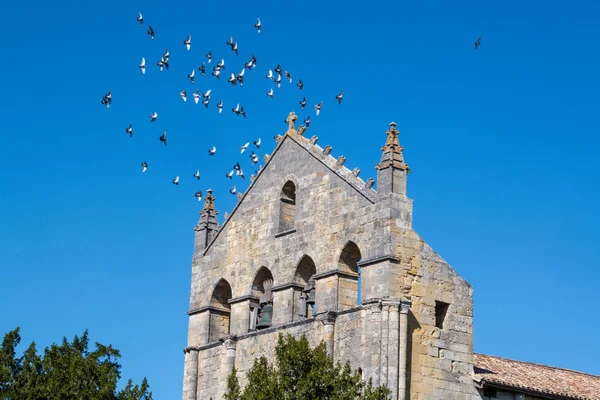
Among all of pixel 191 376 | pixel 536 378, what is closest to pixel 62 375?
pixel 191 376

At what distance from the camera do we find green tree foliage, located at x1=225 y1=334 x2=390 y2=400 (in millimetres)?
33750

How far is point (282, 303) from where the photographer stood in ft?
134

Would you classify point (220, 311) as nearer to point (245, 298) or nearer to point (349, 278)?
point (245, 298)

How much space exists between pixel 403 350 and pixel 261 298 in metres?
6.38

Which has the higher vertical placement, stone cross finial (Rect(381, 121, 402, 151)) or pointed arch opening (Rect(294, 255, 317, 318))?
stone cross finial (Rect(381, 121, 402, 151))

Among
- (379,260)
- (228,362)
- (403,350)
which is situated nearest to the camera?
(403,350)

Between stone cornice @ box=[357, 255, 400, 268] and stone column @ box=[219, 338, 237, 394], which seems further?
stone column @ box=[219, 338, 237, 394]

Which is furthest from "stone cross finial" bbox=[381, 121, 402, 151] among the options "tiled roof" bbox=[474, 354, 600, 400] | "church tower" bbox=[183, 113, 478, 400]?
Result: "tiled roof" bbox=[474, 354, 600, 400]

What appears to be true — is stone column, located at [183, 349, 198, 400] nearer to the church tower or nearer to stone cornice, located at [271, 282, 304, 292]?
the church tower

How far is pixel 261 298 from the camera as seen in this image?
4216 centimetres

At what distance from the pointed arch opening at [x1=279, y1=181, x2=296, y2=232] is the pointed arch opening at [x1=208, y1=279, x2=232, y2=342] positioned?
2845 mm

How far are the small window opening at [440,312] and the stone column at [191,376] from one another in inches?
320

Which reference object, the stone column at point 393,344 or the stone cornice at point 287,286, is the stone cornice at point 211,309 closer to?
the stone cornice at point 287,286

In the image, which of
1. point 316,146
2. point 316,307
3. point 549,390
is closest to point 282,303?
point 316,307
